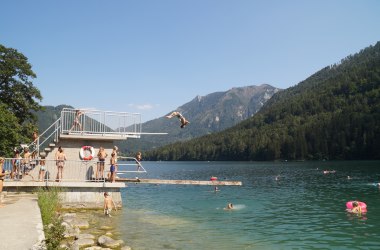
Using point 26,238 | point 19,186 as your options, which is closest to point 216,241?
point 26,238

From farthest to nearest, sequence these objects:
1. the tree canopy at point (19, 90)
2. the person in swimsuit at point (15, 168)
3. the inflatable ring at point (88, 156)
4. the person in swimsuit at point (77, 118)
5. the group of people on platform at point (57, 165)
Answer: the tree canopy at point (19, 90)
the inflatable ring at point (88, 156)
the person in swimsuit at point (77, 118)
the group of people on platform at point (57, 165)
the person in swimsuit at point (15, 168)

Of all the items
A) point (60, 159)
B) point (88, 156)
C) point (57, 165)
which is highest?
point (88, 156)

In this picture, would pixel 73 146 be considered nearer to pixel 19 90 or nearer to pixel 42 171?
pixel 42 171

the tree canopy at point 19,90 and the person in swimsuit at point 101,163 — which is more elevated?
the tree canopy at point 19,90

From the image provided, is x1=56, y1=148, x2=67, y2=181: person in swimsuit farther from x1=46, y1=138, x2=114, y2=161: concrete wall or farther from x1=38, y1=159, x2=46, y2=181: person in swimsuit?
x1=46, y1=138, x2=114, y2=161: concrete wall

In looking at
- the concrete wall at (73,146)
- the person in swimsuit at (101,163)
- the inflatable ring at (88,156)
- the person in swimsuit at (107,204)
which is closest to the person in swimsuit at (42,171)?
the concrete wall at (73,146)

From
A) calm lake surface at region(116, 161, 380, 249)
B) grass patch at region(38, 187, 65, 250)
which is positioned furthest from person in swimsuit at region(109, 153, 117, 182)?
grass patch at region(38, 187, 65, 250)

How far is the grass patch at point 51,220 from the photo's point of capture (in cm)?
970

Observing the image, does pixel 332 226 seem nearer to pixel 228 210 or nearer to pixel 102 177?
pixel 228 210

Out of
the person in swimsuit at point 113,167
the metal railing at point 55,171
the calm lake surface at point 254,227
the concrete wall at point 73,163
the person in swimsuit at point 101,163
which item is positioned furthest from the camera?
the concrete wall at point 73,163

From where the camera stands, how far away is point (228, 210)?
3247 cm

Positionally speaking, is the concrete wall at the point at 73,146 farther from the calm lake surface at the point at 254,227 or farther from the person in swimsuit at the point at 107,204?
the calm lake surface at the point at 254,227

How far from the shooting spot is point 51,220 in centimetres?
1636

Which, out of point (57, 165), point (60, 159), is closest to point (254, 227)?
point (60, 159)
